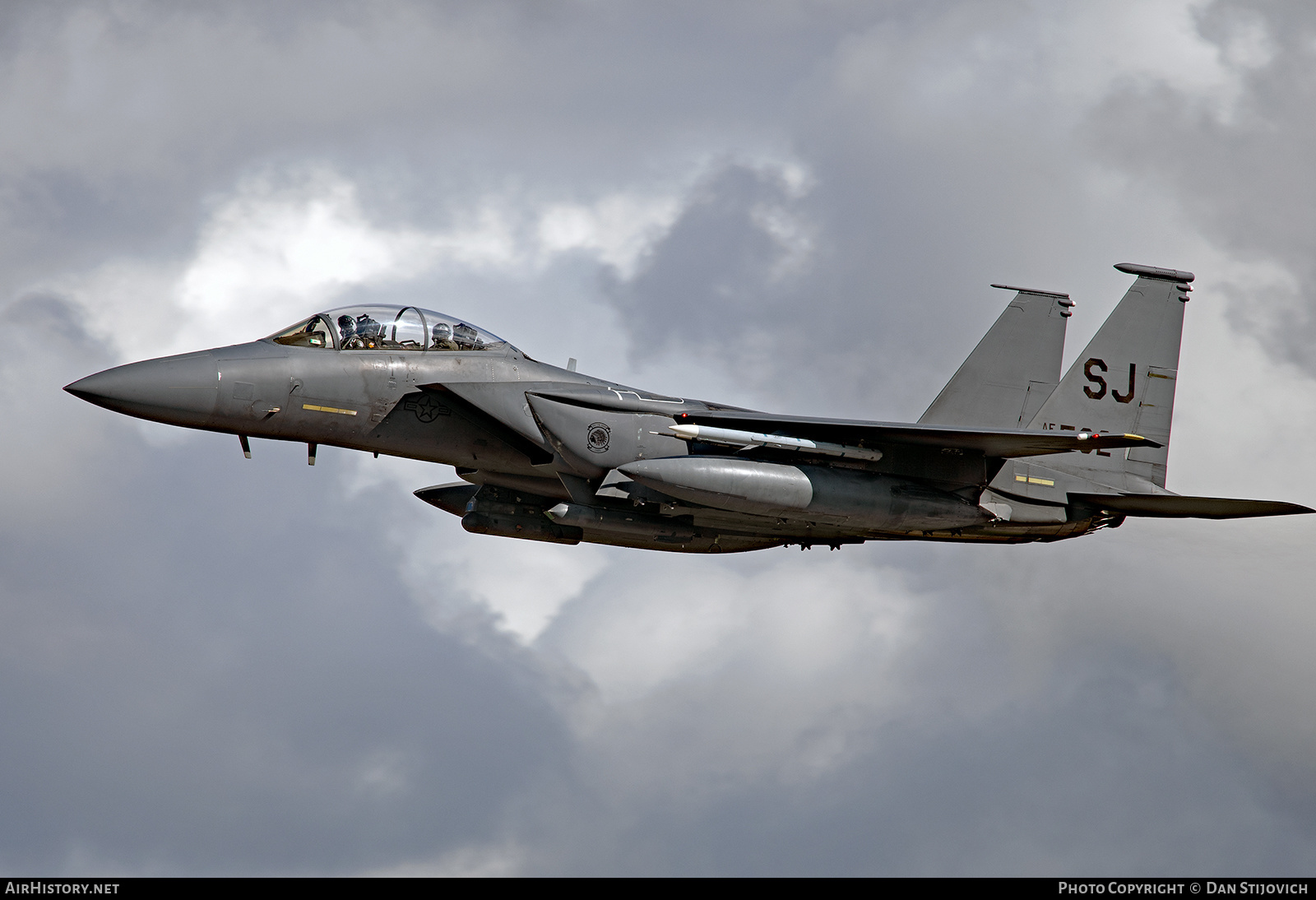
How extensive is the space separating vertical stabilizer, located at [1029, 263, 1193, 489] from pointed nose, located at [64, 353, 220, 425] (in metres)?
11.9

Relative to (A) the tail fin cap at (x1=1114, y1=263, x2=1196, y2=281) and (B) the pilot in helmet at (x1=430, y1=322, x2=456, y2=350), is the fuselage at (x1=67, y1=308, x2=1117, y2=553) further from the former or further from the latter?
(A) the tail fin cap at (x1=1114, y1=263, x2=1196, y2=281)

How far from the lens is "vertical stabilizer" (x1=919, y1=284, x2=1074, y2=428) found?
20969 millimetres

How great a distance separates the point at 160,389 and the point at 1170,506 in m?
13.4

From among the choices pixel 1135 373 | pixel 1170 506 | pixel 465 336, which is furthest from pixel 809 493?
pixel 1135 373

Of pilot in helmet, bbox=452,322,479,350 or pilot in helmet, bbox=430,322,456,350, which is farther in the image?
pilot in helmet, bbox=452,322,479,350

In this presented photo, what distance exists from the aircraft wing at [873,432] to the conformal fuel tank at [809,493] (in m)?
0.47

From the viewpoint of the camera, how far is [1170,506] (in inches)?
744

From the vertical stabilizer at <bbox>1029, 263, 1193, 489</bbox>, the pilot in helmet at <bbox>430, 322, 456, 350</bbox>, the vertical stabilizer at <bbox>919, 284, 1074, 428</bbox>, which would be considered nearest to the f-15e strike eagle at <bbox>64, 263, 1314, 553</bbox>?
the pilot in helmet at <bbox>430, 322, 456, 350</bbox>

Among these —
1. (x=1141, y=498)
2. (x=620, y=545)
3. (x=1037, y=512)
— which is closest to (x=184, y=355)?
(x=620, y=545)

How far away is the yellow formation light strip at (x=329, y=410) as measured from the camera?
652 inches

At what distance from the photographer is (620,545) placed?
18.9 metres

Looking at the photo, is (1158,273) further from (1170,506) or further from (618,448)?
(618,448)

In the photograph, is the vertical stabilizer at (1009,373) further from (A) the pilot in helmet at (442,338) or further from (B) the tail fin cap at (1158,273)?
(A) the pilot in helmet at (442,338)
